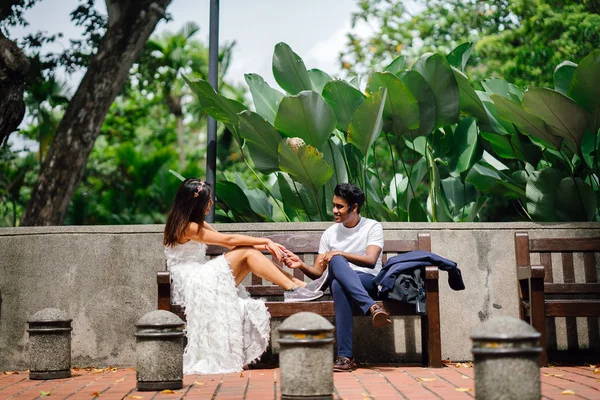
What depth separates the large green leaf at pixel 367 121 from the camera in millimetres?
7086

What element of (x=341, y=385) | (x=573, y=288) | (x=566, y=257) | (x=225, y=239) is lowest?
(x=341, y=385)

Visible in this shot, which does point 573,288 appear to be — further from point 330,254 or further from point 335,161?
point 335,161

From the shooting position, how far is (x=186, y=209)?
627cm

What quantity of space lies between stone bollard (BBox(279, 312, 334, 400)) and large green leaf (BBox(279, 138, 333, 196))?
10.4ft

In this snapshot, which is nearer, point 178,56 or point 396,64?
point 396,64

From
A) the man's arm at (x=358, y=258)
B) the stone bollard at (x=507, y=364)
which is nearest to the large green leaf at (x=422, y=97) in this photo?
the man's arm at (x=358, y=258)

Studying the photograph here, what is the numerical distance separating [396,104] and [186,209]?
233 centimetres

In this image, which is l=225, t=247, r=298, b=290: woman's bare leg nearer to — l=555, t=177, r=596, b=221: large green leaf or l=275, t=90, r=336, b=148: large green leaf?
l=275, t=90, r=336, b=148: large green leaf

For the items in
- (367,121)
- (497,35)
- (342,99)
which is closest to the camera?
(367,121)

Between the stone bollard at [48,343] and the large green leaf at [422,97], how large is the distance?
380 cm

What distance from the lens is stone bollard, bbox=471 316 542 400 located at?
344 centimetres

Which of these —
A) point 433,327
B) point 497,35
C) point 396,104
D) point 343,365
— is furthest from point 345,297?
point 497,35

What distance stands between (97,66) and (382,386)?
8.96m

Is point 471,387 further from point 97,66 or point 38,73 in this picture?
point 38,73
